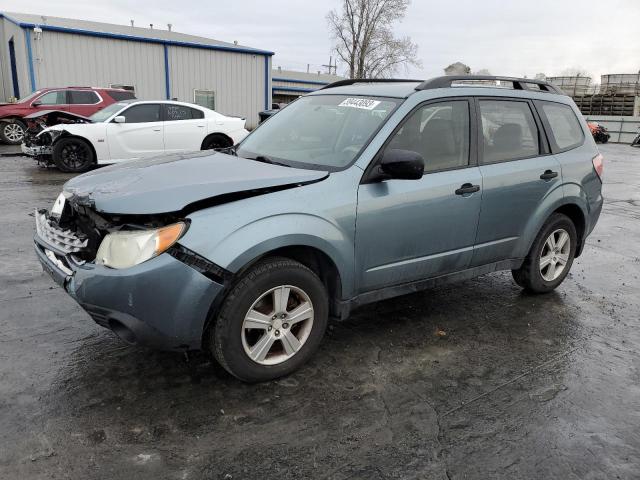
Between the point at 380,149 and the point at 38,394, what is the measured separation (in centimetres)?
256

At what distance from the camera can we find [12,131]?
16.1 m

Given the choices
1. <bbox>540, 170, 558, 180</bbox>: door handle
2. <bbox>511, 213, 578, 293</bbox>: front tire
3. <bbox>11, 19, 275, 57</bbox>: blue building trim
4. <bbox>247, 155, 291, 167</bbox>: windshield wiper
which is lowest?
<bbox>511, 213, 578, 293</bbox>: front tire

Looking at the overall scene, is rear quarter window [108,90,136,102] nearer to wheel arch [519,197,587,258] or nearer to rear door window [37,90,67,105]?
rear door window [37,90,67,105]

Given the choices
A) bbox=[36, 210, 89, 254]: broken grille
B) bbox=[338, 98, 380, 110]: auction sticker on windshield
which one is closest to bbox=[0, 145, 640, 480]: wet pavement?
bbox=[36, 210, 89, 254]: broken grille

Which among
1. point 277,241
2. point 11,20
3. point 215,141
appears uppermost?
point 11,20

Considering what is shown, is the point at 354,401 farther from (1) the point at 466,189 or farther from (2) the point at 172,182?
(1) the point at 466,189

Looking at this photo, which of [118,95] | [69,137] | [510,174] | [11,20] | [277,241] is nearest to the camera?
[277,241]

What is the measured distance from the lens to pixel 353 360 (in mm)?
3553

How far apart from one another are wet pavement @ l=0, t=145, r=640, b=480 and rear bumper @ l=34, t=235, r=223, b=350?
432mm

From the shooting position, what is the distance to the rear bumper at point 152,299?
8.97ft

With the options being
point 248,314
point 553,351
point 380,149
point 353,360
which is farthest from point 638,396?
point 248,314

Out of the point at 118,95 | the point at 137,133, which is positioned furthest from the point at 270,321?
the point at 118,95

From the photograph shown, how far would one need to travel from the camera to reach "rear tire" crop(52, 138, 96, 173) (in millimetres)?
10805

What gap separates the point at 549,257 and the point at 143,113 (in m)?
9.35
